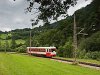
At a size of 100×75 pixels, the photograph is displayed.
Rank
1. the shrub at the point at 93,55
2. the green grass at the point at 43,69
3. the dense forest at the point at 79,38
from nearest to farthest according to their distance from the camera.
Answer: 1. the green grass at the point at 43,69
2. the shrub at the point at 93,55
3. the dense forest at the point at 79,38

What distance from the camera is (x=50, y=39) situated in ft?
399

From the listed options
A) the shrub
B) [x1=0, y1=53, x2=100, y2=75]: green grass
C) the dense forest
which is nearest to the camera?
[x1=0, y1=53, x2=100, y2=75]: green grass

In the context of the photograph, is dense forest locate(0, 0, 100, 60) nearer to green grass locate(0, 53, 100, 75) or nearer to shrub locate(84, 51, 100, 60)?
shrub locate(84, 51, 100, 60)

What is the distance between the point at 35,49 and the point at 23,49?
122 ft

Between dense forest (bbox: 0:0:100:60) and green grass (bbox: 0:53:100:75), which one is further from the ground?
dense forest (bbox: 0:0:100:60)

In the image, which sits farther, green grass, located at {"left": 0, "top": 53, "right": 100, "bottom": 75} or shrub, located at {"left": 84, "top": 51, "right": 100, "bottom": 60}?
shrub, located at {"left": 84, "top": 51, "right": 100, "bottom": 60}

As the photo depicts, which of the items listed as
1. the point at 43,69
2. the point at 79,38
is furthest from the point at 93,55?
the point at 79,38

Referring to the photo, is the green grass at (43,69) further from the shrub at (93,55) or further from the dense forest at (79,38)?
the shrub at (93,55)

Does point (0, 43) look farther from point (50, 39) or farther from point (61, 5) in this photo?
point (61, 5)

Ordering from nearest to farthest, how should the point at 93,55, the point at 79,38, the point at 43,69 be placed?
the point at 43,69 → the point at 93,55 → the point at 79,38

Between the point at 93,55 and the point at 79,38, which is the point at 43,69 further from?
the point at 79,38

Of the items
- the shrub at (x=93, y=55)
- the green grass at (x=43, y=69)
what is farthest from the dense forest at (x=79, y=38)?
the green grass at (x=43, y=69)

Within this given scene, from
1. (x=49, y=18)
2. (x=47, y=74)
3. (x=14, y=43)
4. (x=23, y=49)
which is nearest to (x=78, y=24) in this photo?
(x=23, y=49)

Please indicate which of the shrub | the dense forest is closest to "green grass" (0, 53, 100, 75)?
the dense forest
